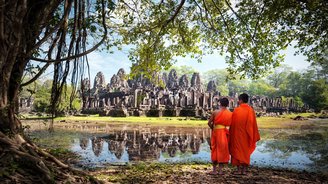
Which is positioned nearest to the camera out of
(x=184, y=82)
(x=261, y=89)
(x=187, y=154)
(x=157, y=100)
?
(x=187, y=154)

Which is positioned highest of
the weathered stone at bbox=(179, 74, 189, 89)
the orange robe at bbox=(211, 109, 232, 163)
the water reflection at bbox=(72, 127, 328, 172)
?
the weathered stone at bbox=(179, 74, 189, 89)

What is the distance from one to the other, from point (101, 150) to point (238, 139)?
4884mm

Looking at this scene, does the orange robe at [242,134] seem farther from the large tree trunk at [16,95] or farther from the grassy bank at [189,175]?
the large tree trunk at [16,95]

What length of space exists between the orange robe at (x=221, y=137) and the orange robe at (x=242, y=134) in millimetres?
184

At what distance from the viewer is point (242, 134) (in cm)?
553

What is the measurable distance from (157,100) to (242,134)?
93.4 ft

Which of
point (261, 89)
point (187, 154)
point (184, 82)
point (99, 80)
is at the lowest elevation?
point (187, 154)

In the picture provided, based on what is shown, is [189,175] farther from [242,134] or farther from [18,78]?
[18,78]

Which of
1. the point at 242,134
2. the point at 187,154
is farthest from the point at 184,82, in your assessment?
the point at 242,134

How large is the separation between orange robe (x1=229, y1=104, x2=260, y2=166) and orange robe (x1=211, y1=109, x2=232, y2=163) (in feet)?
0.60

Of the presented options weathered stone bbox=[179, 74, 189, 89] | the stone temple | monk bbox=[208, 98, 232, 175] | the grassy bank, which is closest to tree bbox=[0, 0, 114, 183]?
the grassy bank

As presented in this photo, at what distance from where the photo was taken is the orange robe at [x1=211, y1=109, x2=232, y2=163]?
17.8 feet

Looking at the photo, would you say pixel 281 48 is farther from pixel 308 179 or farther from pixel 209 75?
pixel 209 75

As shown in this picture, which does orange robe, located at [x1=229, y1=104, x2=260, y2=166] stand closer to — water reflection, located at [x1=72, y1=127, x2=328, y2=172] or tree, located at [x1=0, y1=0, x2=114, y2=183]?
water reflection, located at [x1=72, y1=127, x2=328, y2=172]
